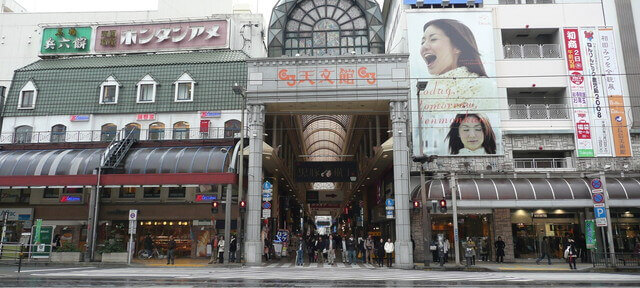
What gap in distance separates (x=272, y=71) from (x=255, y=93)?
5.69 ft

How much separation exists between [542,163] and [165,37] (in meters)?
29.6

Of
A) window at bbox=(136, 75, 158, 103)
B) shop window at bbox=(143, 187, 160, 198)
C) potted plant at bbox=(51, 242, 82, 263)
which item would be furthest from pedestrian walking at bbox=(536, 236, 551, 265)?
window at bbox=(136, 75, 158, 103)

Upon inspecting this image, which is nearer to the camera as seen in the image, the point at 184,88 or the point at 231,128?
the point at 231,128

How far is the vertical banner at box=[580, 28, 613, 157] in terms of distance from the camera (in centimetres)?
2827

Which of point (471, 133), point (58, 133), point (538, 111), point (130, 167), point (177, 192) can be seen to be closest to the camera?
point (471, 133)

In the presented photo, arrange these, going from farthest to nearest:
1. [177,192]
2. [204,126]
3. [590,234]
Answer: [204,126] < [177,192] < [590,234]

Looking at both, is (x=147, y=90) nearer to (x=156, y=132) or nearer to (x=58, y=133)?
(x=156, y=132)

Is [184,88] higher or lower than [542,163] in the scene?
higher

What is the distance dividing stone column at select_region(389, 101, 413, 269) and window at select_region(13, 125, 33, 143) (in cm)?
2640

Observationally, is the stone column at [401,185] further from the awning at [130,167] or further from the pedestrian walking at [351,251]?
the awning at [130,167]

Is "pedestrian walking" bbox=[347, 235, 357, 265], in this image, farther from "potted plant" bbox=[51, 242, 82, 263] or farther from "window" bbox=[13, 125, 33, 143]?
"window" bbox=[13, 125, 33, 143]

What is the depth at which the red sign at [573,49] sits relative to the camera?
95.6 ft

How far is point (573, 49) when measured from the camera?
96.2ft

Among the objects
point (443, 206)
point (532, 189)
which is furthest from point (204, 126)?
point (532, 189)
